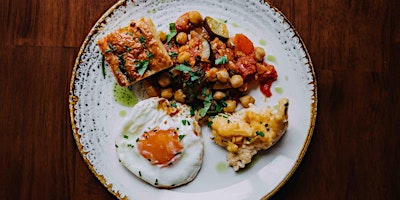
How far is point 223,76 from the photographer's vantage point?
4547 millimetres

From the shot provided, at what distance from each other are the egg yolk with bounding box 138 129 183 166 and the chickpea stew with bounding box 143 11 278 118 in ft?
1.33

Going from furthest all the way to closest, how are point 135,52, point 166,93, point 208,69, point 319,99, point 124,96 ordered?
point 319,99 → point 124,96 → point 166,93 → point 208,69 → point 135,52

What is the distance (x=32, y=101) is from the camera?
4.96 meters

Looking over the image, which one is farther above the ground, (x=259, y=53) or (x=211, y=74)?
(x=259, y=53)

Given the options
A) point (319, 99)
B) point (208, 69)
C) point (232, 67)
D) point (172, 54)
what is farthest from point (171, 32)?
point (319, 99)

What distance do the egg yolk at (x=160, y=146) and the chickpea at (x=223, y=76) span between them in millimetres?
762

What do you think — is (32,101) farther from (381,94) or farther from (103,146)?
(381,94)

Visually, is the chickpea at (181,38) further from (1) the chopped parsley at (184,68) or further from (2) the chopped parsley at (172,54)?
(1) the chopped parsley at (184,68)

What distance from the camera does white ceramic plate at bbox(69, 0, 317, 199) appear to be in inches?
187

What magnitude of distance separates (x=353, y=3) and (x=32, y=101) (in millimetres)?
3928

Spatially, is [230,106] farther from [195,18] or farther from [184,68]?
[195,18]

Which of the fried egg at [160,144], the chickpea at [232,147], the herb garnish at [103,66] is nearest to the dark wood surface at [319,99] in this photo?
the herb garnish at [103,66]

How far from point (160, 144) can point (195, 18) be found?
1.43 metres

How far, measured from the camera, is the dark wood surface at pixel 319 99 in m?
4.95
